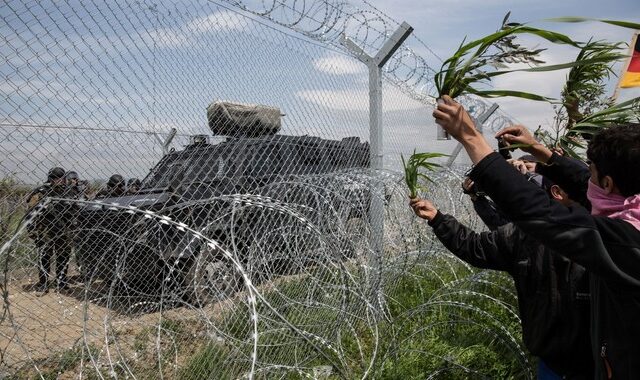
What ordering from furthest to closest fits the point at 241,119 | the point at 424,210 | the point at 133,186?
the point at 133,186 → the point at 241,119 → the point at 424,210

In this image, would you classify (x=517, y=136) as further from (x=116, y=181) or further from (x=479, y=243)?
(x=116, y=181)

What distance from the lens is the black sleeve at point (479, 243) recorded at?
2652 mm

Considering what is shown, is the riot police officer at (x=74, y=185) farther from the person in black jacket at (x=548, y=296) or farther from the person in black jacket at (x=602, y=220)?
the person in black jacket at (x=602, y=220)

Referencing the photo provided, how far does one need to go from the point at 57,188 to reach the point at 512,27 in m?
3.31

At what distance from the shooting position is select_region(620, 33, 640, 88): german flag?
3.18m

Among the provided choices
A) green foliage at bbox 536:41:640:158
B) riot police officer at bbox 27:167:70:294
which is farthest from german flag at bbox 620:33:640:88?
riot police officer at bbox 27:167:70:294

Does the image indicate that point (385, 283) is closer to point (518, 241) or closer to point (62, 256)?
point (518, 241)

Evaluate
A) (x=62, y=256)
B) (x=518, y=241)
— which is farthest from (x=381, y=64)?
(x=62, y=256)

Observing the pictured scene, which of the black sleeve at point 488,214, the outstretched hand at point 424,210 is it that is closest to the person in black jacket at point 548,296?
the outstretched hand at point 424,210

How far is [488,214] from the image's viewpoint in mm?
3213

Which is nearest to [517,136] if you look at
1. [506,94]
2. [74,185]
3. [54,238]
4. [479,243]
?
[506,94]

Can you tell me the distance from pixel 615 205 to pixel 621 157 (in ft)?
0.52

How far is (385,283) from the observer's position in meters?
5.08

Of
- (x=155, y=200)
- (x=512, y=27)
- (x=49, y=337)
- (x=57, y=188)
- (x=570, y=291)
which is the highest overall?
(x=512, y=27)
